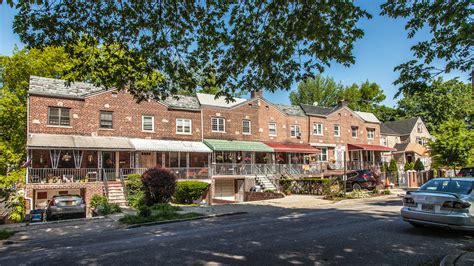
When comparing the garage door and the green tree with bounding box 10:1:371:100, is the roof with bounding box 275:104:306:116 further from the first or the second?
the green tree with bounding box 10:1:371:100

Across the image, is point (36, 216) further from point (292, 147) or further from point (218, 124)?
point (292, 147)

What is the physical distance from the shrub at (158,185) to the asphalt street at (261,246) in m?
9.97

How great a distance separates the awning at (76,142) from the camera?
22.7m

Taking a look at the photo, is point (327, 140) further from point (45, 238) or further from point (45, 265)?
point (45, 265)

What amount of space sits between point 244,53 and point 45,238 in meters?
8.68

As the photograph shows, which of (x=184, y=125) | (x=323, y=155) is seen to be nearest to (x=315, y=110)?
(x=323, y=155)

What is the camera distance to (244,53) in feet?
30.1

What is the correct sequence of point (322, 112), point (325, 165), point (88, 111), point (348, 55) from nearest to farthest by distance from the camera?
1. point (348, 55)
2. point (88, 111)
3. point (325, 165)
4. point (322, 112)

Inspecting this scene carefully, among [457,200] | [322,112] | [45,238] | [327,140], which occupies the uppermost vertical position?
[322,112]

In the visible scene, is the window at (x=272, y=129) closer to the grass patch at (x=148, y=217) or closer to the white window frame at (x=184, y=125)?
the white window frame at (x=184, y=125)

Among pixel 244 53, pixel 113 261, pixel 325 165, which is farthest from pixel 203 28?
pixel 325 165

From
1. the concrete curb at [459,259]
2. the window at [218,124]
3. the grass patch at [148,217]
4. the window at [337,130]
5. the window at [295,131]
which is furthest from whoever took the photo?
the window at [337,130]

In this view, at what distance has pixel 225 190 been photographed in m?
31.2

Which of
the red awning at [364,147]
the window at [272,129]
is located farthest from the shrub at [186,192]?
the red awning at [364,147]
